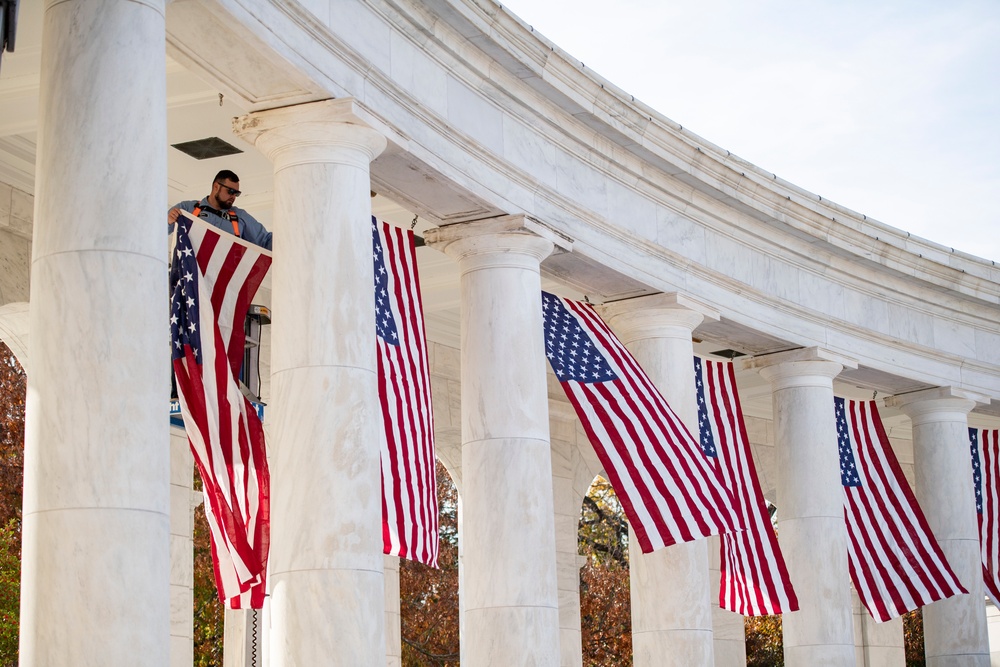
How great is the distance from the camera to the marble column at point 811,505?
52719 millimetres

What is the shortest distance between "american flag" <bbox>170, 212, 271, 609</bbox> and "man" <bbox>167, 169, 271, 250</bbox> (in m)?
1.69

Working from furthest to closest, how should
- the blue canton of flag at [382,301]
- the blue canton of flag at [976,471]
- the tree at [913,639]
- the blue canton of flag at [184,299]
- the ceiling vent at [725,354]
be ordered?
the tree at [913,639]
the ceiling vent at [725,354]
the blue canton of flag at [976,471]
the blue canton of flag at [382,301]
the blue canton of flag at [184,299]

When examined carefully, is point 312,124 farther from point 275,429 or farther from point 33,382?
point 33,382

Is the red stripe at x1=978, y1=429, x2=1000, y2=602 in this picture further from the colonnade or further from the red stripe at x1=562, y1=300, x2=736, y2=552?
the red stripe at x1=562, y1=300, x2=736, y2=552

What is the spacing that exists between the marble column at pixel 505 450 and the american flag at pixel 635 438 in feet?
6.83

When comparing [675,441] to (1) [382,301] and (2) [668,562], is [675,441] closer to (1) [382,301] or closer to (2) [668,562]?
(2) [668,562]

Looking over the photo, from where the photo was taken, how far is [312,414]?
32219mm

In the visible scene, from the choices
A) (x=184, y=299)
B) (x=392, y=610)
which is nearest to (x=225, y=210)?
(x=184, y=299)

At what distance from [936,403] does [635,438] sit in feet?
74.2

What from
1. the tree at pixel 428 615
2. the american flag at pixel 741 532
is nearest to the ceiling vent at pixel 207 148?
the american flag at pixel 741 532

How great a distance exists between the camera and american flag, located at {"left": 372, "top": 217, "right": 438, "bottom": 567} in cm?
3494

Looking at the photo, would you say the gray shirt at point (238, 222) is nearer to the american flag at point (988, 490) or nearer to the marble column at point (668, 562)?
the marble column at point (668, 562)

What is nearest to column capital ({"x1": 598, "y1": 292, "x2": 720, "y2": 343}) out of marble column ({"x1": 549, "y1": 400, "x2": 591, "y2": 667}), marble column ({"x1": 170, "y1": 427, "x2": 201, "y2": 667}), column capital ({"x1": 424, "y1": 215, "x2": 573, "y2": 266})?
column capital ({"x1": 424, "y1": 215, "x2": 573, "y2": 266})

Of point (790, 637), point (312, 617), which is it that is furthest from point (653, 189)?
point (312, 617)
